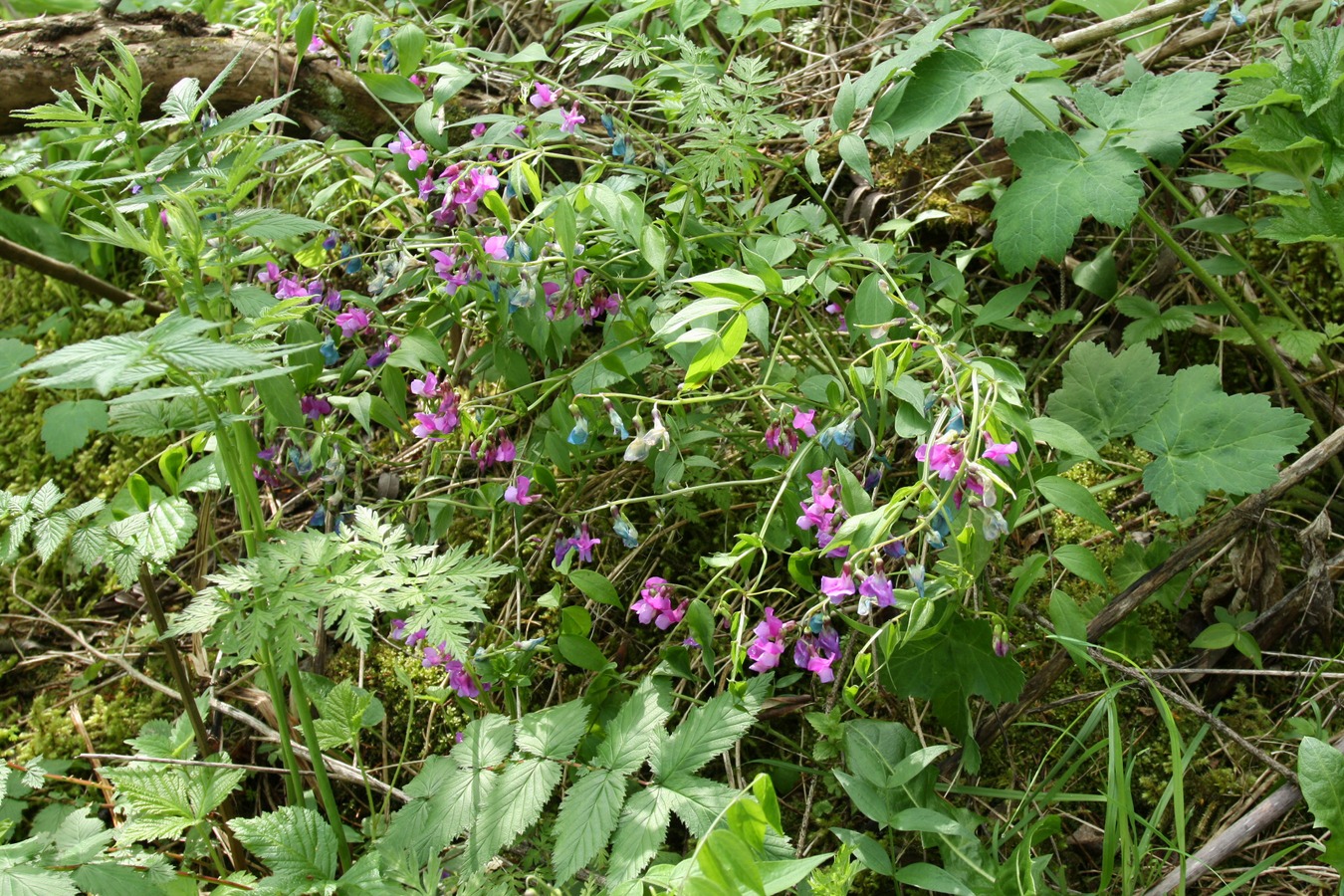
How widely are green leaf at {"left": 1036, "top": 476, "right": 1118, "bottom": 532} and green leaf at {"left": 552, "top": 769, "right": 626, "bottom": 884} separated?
0.78 meters

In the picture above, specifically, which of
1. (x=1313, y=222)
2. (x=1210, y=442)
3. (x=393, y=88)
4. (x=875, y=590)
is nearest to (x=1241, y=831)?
(x=1210, y=442)

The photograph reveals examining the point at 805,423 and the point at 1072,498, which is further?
the point at 805,423

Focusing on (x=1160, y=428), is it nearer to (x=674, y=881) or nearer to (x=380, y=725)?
(x=674, y=881)

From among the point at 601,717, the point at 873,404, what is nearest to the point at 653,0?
the point at 873,404

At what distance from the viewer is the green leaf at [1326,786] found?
1.45m

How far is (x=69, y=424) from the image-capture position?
8.50 ft

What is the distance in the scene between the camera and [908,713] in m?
1.81

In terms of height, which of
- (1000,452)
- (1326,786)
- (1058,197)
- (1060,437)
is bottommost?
(1326,786)

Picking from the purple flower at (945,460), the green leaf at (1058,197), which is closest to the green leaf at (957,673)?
the purple flower at (945,460)

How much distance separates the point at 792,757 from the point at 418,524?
87 cm

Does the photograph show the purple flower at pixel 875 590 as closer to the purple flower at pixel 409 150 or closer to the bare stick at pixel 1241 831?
the bare stick at pixel 1241 831

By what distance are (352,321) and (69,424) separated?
116 cm

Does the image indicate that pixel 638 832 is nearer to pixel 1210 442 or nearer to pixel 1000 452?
pixel 1000 452

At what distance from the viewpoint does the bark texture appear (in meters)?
2.61
